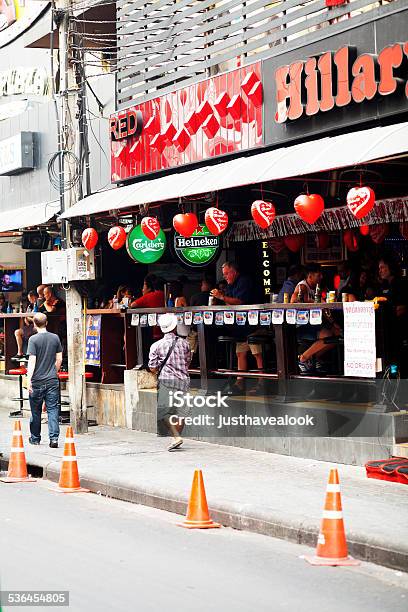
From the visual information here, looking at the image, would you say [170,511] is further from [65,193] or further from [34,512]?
[65,193]

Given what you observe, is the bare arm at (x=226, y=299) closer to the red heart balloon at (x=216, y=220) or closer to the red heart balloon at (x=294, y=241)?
the red heart balloon at (x=216, y=220)

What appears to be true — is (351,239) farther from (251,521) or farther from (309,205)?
(251,521)

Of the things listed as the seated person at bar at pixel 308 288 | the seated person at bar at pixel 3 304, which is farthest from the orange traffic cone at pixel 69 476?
the seated person at bar at pixel 3 304

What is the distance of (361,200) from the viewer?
12.7 meters

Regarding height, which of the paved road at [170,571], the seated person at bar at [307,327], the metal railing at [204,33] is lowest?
the paved road at [170,571]

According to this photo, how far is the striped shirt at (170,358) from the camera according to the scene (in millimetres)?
15188

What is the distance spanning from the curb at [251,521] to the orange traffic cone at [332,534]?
22 centimetres

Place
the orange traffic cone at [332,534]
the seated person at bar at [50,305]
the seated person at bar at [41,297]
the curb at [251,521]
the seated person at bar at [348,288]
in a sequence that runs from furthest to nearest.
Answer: the seated person at bar at [41,297], the seated person at bar at [50,305], the seated person at bar at [348,288], the curb at [251,521], the orange traffic cone at [332,534]

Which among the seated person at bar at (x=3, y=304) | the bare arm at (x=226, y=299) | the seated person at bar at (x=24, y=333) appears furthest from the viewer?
the seated person at bar at (x=3, y=304)

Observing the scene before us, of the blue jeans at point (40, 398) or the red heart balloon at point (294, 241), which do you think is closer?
the blue jeans at point (40, 398)

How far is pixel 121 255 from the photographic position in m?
22.6

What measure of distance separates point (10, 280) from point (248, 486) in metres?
15.7

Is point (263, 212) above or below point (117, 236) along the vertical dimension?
below

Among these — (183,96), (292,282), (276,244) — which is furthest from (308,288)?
(183,96)
